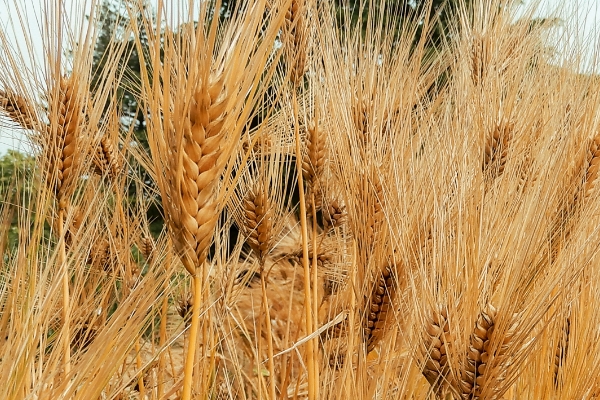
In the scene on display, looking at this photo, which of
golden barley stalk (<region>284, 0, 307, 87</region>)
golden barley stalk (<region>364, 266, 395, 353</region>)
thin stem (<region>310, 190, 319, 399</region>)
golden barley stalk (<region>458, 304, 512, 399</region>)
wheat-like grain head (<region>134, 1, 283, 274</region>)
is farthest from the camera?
golden barley stalk (<region>284, 0, 307, 87</region>)

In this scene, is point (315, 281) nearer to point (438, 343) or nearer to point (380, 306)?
point (380, 306)

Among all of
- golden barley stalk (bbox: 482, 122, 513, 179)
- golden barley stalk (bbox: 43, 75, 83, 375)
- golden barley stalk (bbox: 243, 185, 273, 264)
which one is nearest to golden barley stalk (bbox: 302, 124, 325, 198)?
golden barley stalk (bbox: 243, 185, 273, 264)

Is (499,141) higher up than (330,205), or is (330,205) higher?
(499,141)

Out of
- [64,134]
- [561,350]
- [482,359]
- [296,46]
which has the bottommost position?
[561,350]

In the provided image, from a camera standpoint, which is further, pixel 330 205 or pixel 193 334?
pixel 330 205

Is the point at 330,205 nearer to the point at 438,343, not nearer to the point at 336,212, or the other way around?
the point at 336,212

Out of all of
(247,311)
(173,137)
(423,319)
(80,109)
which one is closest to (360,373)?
(423,319)

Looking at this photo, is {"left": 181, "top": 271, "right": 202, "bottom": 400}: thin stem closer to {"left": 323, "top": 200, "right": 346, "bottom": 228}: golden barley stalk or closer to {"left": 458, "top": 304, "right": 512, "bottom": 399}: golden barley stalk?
{"left": 458, "top": 304, "right": 512, "bottom": 399}: golden barley stalk

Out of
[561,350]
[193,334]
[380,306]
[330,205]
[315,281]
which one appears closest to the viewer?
[193,334]

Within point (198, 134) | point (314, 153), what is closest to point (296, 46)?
point (314, 153)

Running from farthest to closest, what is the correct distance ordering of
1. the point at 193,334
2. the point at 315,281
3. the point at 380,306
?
the point at 315,281, the point at 380,306, the point at 193,334

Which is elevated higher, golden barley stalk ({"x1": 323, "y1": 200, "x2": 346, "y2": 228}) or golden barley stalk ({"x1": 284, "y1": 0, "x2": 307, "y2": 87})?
golden barley stalk ({"x1": 284, "y1": 0, "x2": 307, "y2": 87})

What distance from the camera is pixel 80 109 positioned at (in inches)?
31.2

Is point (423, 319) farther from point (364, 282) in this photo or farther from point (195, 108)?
point (195, 108)
